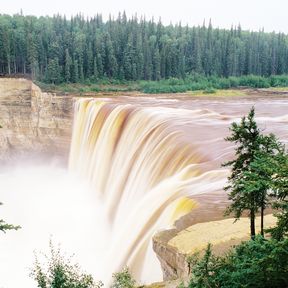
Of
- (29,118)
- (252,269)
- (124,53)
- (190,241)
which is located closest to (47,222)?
(29,118)

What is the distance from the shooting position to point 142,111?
110 feet

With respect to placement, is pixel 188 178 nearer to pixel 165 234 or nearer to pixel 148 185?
pixel 148 185

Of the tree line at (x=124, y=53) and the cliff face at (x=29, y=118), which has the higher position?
the tree line at (x=124, y=53)

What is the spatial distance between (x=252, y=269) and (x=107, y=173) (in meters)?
23.7

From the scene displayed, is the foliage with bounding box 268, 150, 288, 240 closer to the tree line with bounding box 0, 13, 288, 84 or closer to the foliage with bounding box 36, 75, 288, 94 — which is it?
the foliage with bounding box 36, 75, 288, 94

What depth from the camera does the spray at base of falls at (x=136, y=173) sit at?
16938 mm

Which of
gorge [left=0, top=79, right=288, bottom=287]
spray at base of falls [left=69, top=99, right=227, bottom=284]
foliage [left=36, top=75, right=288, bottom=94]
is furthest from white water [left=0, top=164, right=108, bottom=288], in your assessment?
foliage [left=36, top=75, right=288, bottom=94]

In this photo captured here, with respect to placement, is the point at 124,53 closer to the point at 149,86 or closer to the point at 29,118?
the point at 149,86

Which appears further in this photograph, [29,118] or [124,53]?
[124,53]

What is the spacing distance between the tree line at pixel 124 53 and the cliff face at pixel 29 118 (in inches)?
632

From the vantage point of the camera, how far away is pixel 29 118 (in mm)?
49719

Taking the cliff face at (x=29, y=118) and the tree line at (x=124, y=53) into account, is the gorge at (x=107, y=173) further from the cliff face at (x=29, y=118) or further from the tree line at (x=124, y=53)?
the tree line at (x=124, y=53)

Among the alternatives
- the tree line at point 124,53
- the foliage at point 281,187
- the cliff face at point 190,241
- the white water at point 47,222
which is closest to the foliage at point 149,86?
the tree line at point 124,53

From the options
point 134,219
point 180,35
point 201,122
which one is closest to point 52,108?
point 201,122
